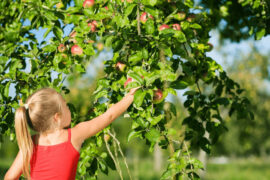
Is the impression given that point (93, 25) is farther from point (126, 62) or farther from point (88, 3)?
point (126, 62)

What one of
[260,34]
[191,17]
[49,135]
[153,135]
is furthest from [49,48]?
[260,34]

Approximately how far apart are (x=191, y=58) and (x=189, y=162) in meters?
0.59

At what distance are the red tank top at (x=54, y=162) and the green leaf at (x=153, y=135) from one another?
37 centimetres

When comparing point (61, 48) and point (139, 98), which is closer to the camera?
point (139, 98)

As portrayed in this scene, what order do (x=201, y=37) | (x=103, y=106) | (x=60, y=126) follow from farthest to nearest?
1. (x=201, y=37)
2. (x=103, y=106)
3. (x=60, y=126)

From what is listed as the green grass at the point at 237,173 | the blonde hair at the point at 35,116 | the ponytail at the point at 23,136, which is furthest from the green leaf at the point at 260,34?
the green grass at the point at 237,173

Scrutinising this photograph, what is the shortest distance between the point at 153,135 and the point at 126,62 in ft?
1.51

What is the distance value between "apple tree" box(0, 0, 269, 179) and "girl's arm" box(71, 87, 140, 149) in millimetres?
49

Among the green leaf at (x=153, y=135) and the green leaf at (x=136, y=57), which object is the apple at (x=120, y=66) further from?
the green leaf at (x=153, y=135)

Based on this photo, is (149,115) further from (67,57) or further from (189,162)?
(67,57)

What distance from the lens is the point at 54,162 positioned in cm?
144

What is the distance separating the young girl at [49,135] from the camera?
1.42 meters

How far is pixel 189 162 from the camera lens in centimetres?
151

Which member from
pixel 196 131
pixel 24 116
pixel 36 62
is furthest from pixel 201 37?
pixel 24 116
